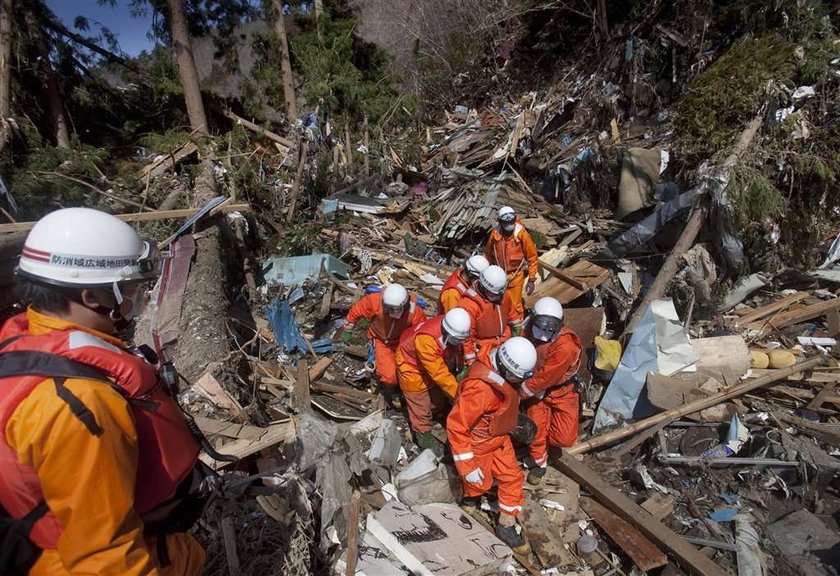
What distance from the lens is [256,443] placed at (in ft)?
10.8

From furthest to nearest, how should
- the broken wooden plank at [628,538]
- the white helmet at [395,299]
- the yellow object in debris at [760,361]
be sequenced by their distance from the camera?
the yellow object in debris at [760,361], the white helmet at [395,299], the broken wooden plank at [628,538]

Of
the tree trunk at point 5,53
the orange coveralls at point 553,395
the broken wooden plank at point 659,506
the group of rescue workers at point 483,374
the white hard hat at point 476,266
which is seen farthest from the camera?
the tree trunk at point 5,53

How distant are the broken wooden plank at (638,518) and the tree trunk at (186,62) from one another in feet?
33.5

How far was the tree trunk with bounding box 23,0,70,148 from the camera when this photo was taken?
8875 mm

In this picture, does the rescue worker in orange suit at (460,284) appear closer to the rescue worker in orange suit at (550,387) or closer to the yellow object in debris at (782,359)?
the rescue worker in orange suit at (550,387)

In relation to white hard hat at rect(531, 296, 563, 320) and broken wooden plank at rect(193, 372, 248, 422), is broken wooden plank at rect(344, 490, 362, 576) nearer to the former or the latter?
broken wooden plank at rect(193, 372, 248, 422)

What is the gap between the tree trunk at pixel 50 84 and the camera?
8.88m

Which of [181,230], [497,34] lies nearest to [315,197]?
[181,230]

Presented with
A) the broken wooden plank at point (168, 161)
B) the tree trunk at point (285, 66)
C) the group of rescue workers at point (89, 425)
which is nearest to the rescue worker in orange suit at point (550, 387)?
→ the group of rescue workers at point (89, 425)

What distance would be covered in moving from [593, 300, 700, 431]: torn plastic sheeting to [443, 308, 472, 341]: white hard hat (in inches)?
69.8

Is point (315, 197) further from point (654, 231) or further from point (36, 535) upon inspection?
point (36, 535)

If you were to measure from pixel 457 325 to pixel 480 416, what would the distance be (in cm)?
84

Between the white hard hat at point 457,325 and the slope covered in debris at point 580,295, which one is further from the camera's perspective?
the white hard hat at point 457,325

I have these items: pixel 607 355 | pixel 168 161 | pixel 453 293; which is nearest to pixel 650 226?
pixel 607 355
